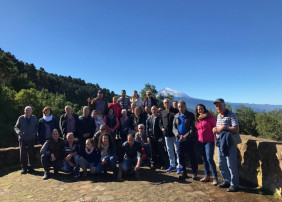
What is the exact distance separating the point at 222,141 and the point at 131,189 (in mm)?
2472

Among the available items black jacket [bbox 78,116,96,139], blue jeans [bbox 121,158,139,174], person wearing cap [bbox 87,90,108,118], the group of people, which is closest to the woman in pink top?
the group of people

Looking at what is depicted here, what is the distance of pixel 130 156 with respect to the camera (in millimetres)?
6047

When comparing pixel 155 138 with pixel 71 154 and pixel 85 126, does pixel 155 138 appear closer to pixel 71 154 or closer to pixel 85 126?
pixel 85 126

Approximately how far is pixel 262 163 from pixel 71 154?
5.18 m

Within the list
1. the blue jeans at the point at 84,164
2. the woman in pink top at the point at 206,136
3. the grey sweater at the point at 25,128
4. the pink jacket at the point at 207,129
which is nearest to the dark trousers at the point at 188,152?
the woman in pink top at the point at 206,136

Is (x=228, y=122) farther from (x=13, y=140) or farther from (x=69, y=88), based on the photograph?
(x=69, y=88)

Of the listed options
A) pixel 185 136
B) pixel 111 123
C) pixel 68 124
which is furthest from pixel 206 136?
pixel 68 124

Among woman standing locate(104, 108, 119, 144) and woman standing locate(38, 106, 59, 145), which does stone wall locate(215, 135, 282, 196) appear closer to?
woman standing locate(104, 108, 119, 144)

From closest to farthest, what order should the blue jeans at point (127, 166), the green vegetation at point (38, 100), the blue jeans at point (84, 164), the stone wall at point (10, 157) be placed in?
1. the blue jeans at point (127, 166)
2. the blue jeans at point (84, 164)
3. the stone wall at point (10, 157)
4. the green vegetation at point (38, 100)

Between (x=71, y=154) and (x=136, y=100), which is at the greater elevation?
(x=136, y=100)

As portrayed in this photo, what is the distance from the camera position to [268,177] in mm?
4312

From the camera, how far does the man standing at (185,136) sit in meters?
5.38

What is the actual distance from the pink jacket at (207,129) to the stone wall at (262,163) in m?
0.94

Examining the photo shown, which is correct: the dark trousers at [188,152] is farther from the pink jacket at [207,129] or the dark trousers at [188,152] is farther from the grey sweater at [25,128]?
the grey sweater at [25,128]
